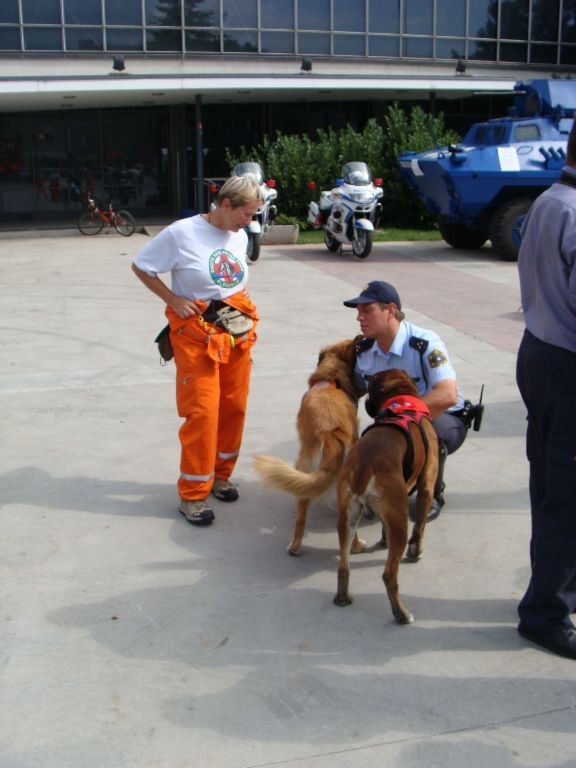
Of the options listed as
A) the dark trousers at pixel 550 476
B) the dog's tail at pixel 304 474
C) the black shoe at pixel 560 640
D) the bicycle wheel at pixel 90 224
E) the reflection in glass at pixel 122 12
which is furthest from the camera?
the reflection in glass at pixel 122 12

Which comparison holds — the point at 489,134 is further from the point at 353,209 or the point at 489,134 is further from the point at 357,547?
the point at 357,547

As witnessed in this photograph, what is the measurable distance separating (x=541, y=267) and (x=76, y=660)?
2261 mm

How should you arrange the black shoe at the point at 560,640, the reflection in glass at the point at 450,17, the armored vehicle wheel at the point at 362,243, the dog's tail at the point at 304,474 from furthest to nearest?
1. the reflection in glass at the point at 450,17
2. the armored vehicle wheel at the point at 362,243
3. the dog's tail at the point at 304,474
4. the black shoe at the point at 560,640

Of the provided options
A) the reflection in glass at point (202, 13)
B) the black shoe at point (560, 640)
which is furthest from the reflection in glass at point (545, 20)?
the black shoe at point (560, 640)

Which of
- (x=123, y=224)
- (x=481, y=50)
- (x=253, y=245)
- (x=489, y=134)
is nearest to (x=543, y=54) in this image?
(x=481, y=50)

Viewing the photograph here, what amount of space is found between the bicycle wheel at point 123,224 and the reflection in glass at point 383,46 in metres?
9.35

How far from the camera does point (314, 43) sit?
24875 mm

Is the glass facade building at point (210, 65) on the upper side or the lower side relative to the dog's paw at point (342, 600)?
upper

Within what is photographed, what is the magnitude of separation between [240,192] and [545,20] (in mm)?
25383

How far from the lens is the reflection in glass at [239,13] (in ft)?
79.4

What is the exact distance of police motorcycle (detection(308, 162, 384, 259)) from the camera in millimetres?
15086

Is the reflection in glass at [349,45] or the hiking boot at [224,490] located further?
the reflection in glass at [349,45]

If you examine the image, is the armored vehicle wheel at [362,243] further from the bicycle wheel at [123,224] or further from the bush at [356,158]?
the bicycle wheel at [123,224]

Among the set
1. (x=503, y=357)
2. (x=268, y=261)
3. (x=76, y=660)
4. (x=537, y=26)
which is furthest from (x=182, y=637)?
(x=537, y=26)
